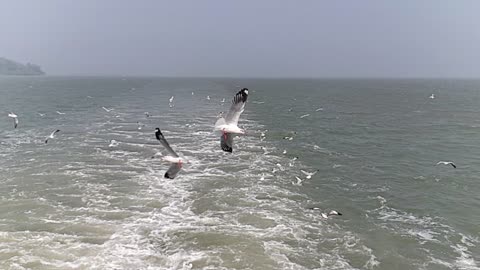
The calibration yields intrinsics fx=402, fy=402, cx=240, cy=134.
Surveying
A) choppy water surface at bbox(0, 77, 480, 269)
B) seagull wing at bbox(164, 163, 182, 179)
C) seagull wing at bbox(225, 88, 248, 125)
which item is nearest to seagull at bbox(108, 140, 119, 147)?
Answer: choppy water surface at bbox(0, 77, 480, 269)

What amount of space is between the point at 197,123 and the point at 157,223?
37117 millimetres

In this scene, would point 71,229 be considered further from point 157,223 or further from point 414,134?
point 414,134

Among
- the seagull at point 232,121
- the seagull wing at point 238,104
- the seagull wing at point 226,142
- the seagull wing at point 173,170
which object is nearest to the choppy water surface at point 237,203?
the seagull wing at point 173,170

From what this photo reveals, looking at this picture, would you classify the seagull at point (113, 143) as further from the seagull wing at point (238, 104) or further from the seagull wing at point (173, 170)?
the seagull wing at point (238, 104)

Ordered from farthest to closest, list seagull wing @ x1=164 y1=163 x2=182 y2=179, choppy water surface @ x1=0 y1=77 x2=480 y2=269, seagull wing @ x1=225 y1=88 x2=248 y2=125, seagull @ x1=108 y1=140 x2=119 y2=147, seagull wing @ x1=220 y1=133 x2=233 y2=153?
1. seagull @ x1=108 y1=140 x2=119 y2=147
2. choppy water surface @ x1=0 y1=77 x2=480 y2=269
3. seagull wing @ x1=220 y1=133 x2=233 y2=153
4. seagull wing @ x1=164 y1=163 x2=182 y2=179
5. seagull wing @ x1=225 y1=88 x2=248 y2=125

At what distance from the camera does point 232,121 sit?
47.8 ft

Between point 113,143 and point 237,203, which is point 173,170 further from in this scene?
point 113,143

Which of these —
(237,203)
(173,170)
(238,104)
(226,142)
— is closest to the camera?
(238,104)

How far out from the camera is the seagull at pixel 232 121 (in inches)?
547

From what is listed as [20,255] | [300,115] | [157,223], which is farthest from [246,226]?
[300,115]

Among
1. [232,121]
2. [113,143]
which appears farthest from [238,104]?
[113,143]

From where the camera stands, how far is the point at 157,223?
22062 mm

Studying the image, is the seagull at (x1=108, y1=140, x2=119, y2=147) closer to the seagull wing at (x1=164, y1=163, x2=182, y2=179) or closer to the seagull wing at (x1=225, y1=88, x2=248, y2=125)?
the seagull wing at (x1=164, y1=163, x2=182, y2=179)

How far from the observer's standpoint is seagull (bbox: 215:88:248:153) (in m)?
13.9
